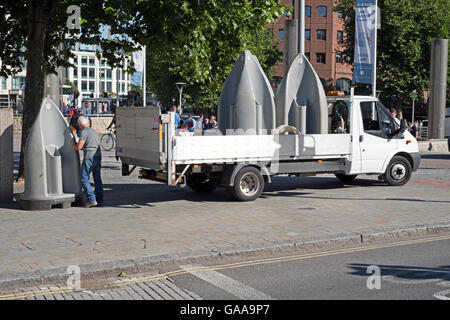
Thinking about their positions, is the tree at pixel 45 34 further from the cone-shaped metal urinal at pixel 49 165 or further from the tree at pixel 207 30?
the cone-shaped metal urinal at pixel 49 165

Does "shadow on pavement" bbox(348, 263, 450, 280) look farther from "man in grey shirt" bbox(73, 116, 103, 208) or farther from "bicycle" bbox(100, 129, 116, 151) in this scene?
"bicycle" bbox(100, 129, 116, 151)

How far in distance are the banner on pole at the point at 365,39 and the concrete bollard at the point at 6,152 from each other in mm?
15809

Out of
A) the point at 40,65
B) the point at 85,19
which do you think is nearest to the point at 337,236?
the point at 85,19

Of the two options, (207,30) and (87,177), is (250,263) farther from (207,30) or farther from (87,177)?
(207,30)

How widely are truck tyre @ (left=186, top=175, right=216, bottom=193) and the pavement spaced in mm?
198

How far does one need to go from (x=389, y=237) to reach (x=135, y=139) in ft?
17.8

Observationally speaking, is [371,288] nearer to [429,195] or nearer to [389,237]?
[389,237]

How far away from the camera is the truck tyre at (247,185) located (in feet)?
38.9

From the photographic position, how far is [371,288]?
6.22m

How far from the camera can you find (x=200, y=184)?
13.3 meters

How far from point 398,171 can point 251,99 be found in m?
4.30

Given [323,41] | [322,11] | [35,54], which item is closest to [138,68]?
[35,54]

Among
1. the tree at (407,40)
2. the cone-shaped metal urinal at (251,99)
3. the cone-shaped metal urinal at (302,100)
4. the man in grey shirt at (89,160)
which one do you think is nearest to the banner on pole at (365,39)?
the cone-shaped metal urinal at (302,100)

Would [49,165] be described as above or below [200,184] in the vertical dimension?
above
